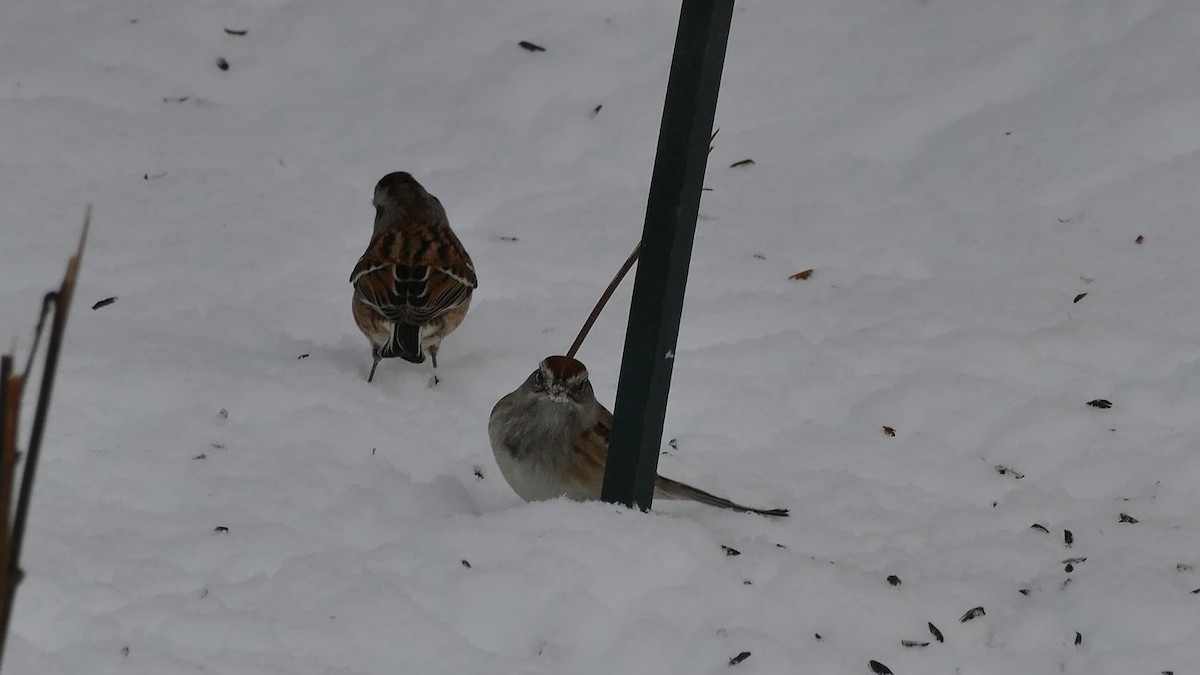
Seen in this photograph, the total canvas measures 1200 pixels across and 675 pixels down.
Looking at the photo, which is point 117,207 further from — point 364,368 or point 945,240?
point 945,240

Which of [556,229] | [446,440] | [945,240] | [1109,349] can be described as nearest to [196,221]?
[556,229]

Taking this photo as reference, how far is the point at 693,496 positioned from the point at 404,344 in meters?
1.42

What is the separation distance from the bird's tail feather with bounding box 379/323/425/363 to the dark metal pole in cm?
157

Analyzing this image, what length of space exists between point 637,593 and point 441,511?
791 millimetres

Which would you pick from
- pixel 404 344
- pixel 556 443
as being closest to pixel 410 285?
pixel 404 344

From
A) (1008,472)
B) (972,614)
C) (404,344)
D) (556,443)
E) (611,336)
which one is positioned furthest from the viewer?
(611,336)

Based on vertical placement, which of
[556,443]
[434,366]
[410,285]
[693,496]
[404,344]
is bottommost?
[434,366]

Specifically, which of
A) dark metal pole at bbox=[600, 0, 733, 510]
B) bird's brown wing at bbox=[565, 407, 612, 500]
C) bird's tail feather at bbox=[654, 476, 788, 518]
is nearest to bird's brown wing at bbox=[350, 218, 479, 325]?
bird's brown wing at bbox=[565, 407, 612, 500]

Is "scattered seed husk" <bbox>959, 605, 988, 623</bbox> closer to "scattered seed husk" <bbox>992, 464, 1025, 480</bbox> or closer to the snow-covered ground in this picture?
the snow-covered ground

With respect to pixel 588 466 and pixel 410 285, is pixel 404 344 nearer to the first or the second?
pixel 410 285

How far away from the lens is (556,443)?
3.83 meters

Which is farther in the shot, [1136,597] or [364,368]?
[364,368]

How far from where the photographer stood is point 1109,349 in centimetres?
473

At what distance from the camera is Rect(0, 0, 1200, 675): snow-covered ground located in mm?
3268
